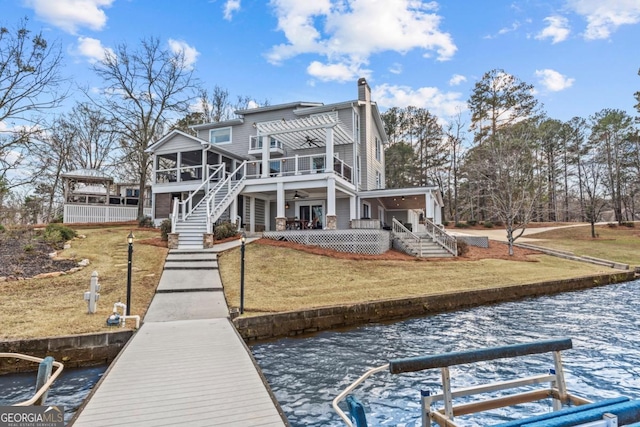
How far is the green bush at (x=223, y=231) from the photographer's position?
16.8 meters

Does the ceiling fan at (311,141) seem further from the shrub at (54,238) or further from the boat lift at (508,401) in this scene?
the boat lift at (508,401)

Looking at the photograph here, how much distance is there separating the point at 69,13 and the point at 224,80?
22483mm

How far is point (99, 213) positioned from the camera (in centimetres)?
2381

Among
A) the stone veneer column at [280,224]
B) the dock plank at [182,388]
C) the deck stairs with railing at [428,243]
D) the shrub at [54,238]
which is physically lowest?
the dock plank at [182,388]

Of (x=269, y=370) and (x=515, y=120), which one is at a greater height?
(x=515, y=120)

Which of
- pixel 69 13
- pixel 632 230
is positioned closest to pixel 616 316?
pixel 69 13

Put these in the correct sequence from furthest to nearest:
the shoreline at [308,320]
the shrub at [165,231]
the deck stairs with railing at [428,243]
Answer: the deck stairs with railing at [428,243] < the shrub at [165,231] < the shoreline at [308,320]

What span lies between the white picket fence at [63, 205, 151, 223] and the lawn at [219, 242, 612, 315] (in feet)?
49.5

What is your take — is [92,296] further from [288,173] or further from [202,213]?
[288,173]

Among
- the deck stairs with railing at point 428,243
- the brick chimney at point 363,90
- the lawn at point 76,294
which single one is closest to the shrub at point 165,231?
the lawn at point 76,294

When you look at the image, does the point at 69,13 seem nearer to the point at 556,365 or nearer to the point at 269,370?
the point at 269,370

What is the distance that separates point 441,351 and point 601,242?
28.3 metres

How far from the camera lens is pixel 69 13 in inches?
568

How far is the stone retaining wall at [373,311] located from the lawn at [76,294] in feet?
10.0
